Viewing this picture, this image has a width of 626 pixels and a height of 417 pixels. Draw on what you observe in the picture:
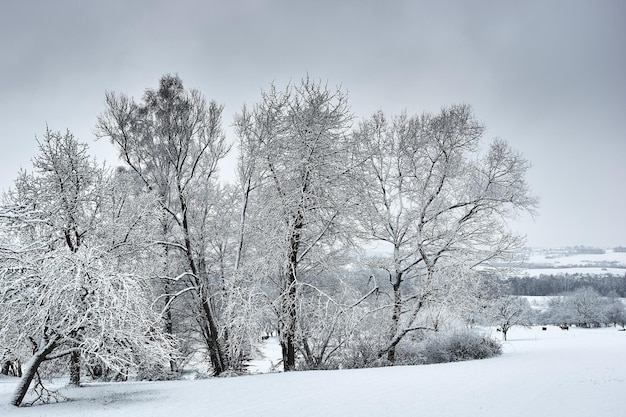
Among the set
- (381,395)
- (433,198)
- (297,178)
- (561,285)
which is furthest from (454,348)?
(561,285)

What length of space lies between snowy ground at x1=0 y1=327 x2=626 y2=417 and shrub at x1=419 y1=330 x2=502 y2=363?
2794 millimetres

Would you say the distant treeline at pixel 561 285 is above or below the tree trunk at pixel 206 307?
below

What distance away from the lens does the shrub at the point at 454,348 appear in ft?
50.5

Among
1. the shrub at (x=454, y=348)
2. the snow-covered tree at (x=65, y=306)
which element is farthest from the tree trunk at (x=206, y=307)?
the shrub at (x=454, y=348)

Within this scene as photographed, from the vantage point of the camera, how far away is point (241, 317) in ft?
39.2

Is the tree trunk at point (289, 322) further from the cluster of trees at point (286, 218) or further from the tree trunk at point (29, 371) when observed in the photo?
the tree trunk at point (29, 371)

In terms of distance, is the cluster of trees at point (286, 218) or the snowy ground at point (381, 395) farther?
the cluster of trees at point (286, 218)

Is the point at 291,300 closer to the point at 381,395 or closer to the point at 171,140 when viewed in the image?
the point at 381,395

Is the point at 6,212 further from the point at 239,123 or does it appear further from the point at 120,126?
the point at 239,123

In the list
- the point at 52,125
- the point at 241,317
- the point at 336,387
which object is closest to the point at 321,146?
the point at 241,317

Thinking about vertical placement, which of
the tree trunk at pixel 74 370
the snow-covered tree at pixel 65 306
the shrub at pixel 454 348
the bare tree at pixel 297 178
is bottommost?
the shrub at pixel 454 348

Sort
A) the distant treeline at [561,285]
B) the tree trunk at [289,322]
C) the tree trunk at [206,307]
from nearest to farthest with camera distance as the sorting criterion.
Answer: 1. the tree trunk at [289,322]
2. the tree trunk at [206,307]
3. the distant treeline at [561,285]

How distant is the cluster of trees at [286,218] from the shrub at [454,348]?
2.05 feet

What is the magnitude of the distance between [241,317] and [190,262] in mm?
3632
